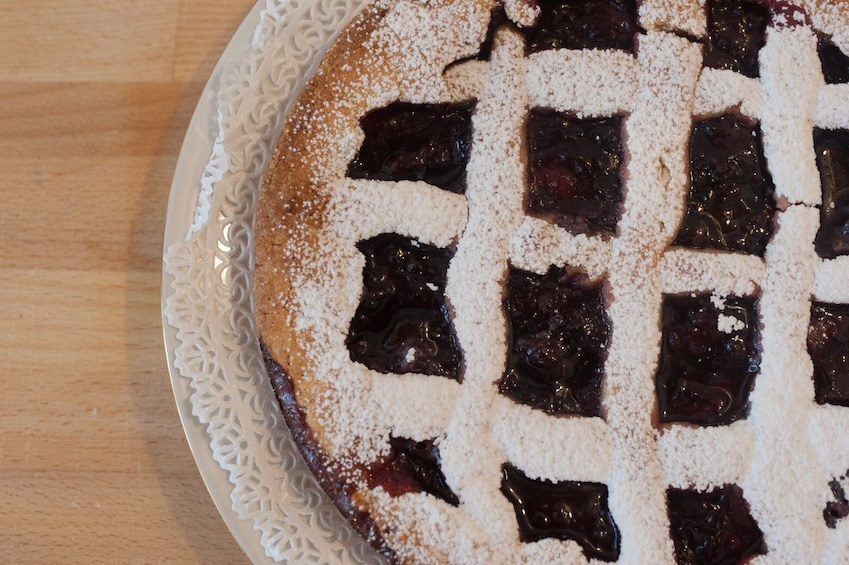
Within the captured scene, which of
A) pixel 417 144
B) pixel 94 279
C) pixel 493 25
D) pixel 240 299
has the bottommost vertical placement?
pixel 94 279

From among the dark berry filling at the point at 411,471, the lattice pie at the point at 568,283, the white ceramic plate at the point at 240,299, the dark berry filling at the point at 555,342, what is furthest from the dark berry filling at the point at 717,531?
the white ceramic plate at the point at 240,299

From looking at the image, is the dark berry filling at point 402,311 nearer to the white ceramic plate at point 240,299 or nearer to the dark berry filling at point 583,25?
the white ceramic plate at point 240,299

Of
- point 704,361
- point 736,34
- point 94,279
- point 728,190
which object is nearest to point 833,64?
point 736,34

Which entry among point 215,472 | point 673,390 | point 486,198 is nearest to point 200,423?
point 215,472

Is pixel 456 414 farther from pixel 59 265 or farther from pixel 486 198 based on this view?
pixel 59 265

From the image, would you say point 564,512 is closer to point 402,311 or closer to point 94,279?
point 402,311

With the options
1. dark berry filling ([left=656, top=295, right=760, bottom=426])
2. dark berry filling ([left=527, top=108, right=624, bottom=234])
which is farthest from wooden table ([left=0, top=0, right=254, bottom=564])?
dark berry filling ([left=656, top=295, right=760, bottom=426])
